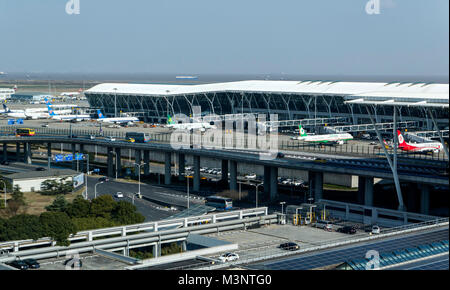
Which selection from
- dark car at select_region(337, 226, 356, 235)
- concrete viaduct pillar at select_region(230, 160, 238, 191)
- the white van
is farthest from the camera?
concrete viaduct pillar at select_region(230, 160, 238, 191)

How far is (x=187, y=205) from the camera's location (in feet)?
231

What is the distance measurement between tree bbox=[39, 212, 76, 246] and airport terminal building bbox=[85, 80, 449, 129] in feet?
216

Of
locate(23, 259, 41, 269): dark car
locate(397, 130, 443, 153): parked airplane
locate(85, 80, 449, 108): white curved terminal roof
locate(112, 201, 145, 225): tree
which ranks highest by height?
locate(85, 80, 449, 108): white curved terminal roof

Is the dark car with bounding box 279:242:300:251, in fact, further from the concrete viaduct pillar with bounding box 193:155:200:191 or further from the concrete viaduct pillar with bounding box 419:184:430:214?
the concrete viaduct pillar with bounding box 193:155:200:191

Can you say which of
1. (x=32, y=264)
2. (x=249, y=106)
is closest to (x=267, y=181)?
(x=32, y=264)

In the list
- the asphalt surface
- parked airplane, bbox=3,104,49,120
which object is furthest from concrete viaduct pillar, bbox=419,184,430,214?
parked airplane, bbox=3,104,49,120

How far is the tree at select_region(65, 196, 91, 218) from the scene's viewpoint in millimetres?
56406

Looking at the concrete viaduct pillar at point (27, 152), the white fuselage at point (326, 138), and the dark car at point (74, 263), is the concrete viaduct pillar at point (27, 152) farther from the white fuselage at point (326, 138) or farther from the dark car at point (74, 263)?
the dark car at point (74, 263)

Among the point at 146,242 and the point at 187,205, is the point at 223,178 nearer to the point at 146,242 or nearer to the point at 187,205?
the point at 187,205

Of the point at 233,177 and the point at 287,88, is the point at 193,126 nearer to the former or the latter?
the point at 287,88

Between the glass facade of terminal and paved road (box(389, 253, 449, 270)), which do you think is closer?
paved road (box(389, 253, 449, 270))

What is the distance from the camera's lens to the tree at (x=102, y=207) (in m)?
57.0
